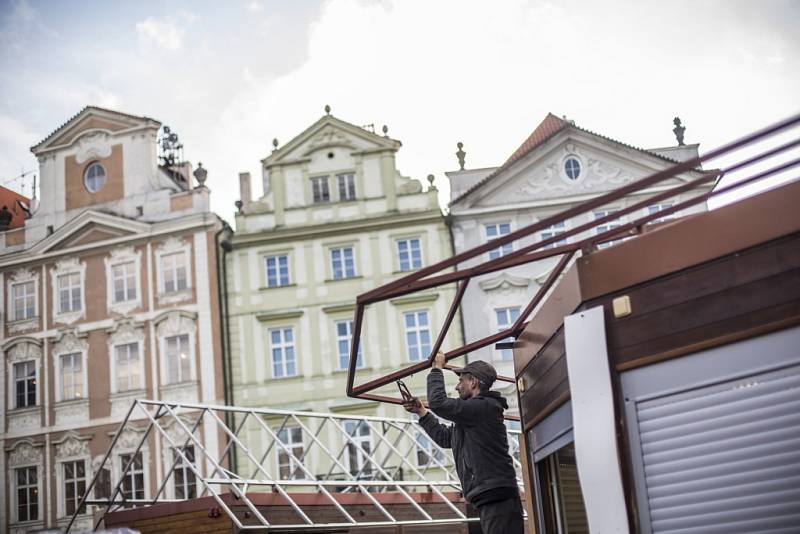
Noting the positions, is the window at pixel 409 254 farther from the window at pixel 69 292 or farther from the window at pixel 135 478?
the window at pixel 69 292

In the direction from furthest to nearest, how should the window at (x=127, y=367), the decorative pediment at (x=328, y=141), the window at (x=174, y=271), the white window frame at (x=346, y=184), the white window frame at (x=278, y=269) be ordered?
the decorative pediment at (x=328, y=141) < the white window frame at (x=346, y=184) < the window at (x=174, y=271) < the window at (x=127, y=367) < the white window frame at (x=278, y=269)

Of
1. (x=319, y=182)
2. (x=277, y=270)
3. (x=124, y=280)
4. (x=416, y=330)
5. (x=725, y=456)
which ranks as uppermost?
(x=319, y=182)

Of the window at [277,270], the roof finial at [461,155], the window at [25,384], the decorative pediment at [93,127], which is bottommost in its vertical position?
the window at [25,384]

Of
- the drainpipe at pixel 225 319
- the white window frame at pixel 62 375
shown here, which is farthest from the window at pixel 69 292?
the drainpipe at pixel 225 319

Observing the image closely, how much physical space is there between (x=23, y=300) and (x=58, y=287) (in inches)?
51.1

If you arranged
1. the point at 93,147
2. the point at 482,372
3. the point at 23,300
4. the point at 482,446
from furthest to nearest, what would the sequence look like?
1. the point at 93,147
2. the point at 23,300
3. the point at 482,372
4. the point at 482,446

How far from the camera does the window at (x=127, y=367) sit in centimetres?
3022

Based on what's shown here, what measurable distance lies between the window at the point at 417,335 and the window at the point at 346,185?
399 cm

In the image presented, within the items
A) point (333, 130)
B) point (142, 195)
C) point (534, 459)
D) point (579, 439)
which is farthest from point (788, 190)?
point (142, 195)

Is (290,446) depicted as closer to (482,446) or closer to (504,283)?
(504,283)

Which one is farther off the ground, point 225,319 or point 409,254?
point 409,254

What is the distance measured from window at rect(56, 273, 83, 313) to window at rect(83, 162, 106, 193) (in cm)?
283

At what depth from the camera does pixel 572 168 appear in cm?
3022

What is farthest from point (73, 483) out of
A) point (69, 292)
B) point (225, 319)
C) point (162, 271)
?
A: point (162, 271)
